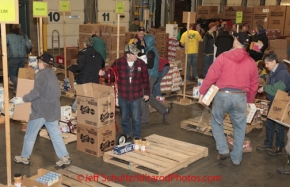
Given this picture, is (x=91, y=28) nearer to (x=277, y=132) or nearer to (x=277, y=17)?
(x=277, y=132)

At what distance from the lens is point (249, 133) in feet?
26.5

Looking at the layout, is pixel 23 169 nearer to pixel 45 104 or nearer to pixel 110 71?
pixel 45 104

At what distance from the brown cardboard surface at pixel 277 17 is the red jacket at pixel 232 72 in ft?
50.8

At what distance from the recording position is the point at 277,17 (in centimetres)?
2012

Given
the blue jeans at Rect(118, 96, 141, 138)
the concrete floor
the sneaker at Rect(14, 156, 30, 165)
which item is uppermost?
the blue jeans at Rect(118, 96, 141, 138)

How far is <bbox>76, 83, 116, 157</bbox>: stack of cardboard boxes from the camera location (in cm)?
624

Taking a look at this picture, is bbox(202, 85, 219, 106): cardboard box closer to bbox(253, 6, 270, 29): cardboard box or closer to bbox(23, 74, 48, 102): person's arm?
bbox(23, 74, 48, 102): person's arm

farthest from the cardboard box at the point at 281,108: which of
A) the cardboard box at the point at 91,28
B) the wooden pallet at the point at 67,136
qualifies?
the cardboard box at the point at 91,28

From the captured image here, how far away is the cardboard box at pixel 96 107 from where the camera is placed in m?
6.20

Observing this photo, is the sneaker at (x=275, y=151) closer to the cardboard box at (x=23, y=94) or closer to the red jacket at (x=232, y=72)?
the red jacket at (x=232, y=72)

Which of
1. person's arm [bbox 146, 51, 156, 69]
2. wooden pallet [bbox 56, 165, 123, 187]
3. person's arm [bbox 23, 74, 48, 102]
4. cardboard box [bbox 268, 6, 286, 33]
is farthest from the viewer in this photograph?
cardboard box [bbox 268, 6, 286, 33]

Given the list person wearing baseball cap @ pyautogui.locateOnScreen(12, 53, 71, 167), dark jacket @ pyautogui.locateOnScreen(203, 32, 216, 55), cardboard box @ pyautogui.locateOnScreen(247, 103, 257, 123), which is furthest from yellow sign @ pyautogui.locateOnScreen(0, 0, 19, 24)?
dark jacket @ pyautogui.locateOnScreen(203, 32, 216, 55)

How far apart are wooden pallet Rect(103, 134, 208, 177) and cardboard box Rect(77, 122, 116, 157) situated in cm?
22

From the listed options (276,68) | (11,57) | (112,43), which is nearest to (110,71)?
(276,68)
